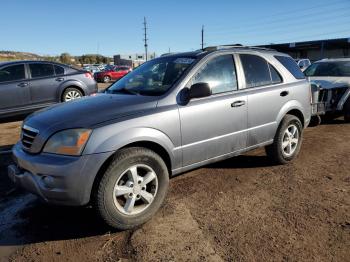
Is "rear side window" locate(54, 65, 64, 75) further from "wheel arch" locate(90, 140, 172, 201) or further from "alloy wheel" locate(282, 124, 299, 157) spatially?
"wheel arch" locate(90, 140, 172, 201)

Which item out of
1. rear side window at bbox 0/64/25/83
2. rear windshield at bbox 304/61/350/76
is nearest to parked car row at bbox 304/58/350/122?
rear windshield at bbox 304/61/350/76

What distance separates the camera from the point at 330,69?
31.8 feet

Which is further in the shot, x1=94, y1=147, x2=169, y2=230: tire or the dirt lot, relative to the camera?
x1=94, y1=147, x2=169, y2=230: tire

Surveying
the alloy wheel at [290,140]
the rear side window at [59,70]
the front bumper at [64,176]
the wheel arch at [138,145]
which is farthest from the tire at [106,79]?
the front bumper at [64,176]

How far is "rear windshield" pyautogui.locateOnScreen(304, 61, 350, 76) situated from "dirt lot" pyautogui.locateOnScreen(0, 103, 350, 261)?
497 cm

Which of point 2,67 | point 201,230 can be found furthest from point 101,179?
point 2,67

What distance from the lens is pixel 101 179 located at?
336 centimetres

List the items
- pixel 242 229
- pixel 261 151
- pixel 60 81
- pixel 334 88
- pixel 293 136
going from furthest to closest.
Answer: pixel 60 81 → pixel 334 88 → pixel 261 151 → pixel 293 136 → pixel 242 229

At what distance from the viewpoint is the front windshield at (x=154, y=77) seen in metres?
4.26

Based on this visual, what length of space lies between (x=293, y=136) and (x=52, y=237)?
376 cm

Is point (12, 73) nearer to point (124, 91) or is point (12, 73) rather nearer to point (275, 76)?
point (124, 91)

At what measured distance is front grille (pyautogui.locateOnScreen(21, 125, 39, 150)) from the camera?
11.8ft

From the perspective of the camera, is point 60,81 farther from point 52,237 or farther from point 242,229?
point 242,229

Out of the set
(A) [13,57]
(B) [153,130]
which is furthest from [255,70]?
(A) [13,57]
